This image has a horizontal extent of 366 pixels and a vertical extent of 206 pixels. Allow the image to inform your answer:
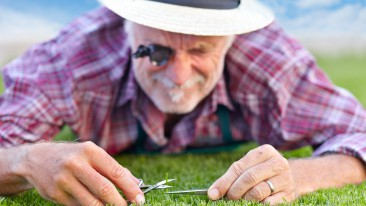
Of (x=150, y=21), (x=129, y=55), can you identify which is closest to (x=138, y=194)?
(x=150, y=21)

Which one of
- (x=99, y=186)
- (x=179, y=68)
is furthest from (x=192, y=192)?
(x=179, y=68)

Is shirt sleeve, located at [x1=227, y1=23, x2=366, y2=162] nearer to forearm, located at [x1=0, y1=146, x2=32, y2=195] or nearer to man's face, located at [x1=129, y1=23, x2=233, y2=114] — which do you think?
man's face, located at [x1=129, y1=23, x2=233, y2=114]

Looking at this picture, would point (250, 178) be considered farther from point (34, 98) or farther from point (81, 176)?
point (34, 98)

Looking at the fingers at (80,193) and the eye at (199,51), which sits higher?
the eye at (199,51)

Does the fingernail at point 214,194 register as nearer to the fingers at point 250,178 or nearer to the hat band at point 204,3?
the fingers at point 250,178

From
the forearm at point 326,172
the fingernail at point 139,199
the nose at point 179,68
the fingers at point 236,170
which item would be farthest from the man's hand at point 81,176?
the nose at point 179,68

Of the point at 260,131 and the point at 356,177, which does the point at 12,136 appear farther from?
the point at 356,177
